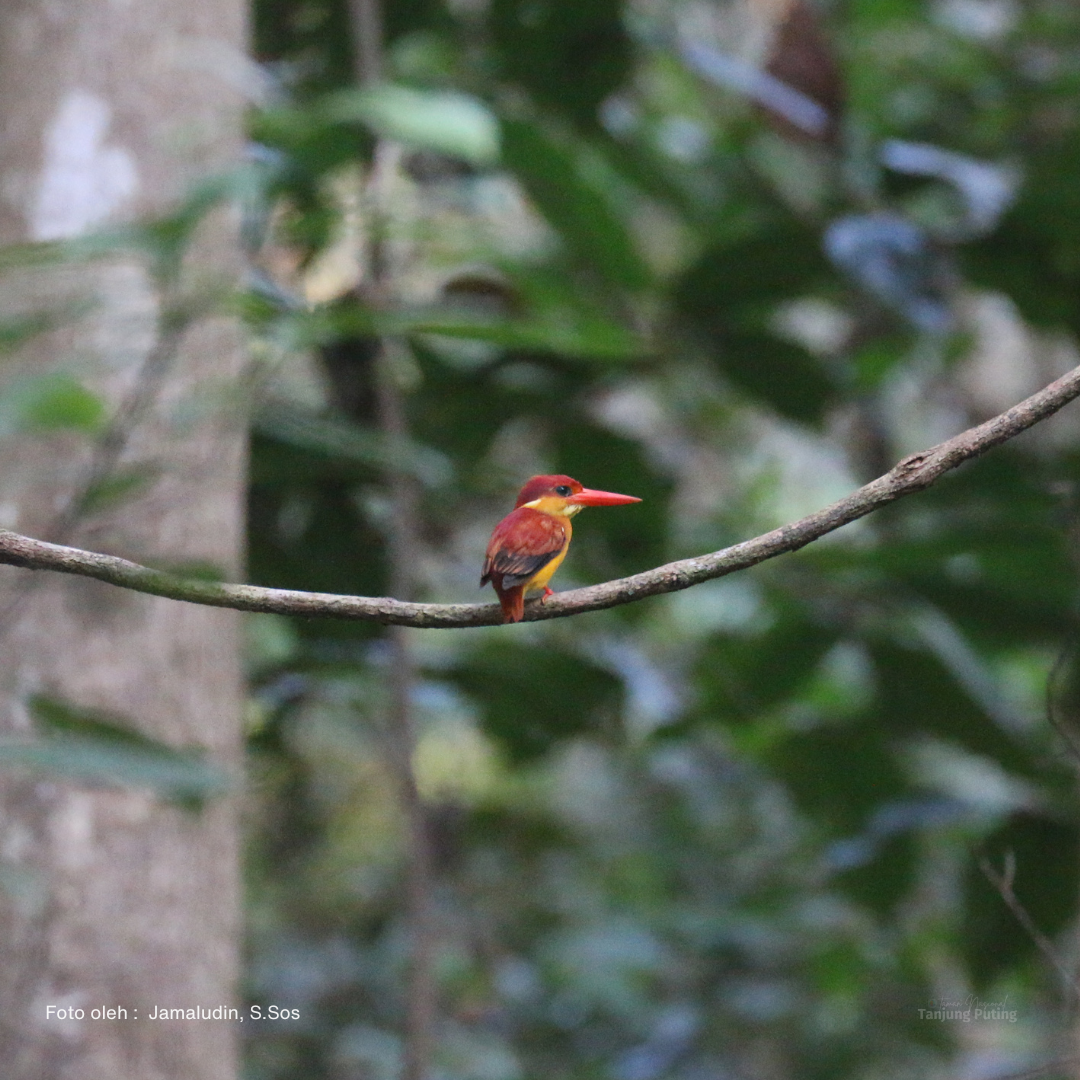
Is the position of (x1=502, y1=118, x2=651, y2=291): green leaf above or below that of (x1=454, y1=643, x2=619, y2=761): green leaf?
above

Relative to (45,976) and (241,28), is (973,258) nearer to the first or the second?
(241,28)

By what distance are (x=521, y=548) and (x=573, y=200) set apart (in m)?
1.50

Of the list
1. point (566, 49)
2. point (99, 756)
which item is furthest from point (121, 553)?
point (566, 49)

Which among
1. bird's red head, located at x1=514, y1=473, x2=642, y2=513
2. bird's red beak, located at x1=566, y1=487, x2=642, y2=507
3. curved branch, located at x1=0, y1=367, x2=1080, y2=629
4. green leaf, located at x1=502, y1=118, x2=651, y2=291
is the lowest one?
curved branch, located at x1=0, y1=367, x2=1080, y2=629

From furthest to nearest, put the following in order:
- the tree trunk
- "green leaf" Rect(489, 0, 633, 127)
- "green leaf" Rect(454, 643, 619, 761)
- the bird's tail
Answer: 1. "green leaf" Rect(489, 0, 633, 127)
2. "green leaf" Rect(454, 643, 619, 761)
3. the tree trunk
4. the bird's tail

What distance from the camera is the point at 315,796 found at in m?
5.10

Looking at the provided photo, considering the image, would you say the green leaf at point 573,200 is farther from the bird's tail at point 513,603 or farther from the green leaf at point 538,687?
the bird's tail at point 513,603

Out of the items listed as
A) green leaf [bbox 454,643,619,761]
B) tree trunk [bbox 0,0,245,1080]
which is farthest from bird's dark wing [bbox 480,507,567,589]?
green leaf [bbox 454,643,619,761]

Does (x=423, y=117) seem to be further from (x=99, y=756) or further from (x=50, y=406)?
(x=99, y=756)

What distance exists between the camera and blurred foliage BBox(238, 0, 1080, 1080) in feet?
9.40

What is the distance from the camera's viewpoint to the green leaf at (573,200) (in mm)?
2348

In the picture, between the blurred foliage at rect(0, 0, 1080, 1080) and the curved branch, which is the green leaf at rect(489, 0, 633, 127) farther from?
the curved branch

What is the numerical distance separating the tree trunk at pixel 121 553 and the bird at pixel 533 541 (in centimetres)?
68

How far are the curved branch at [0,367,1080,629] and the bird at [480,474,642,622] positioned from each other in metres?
0.13
